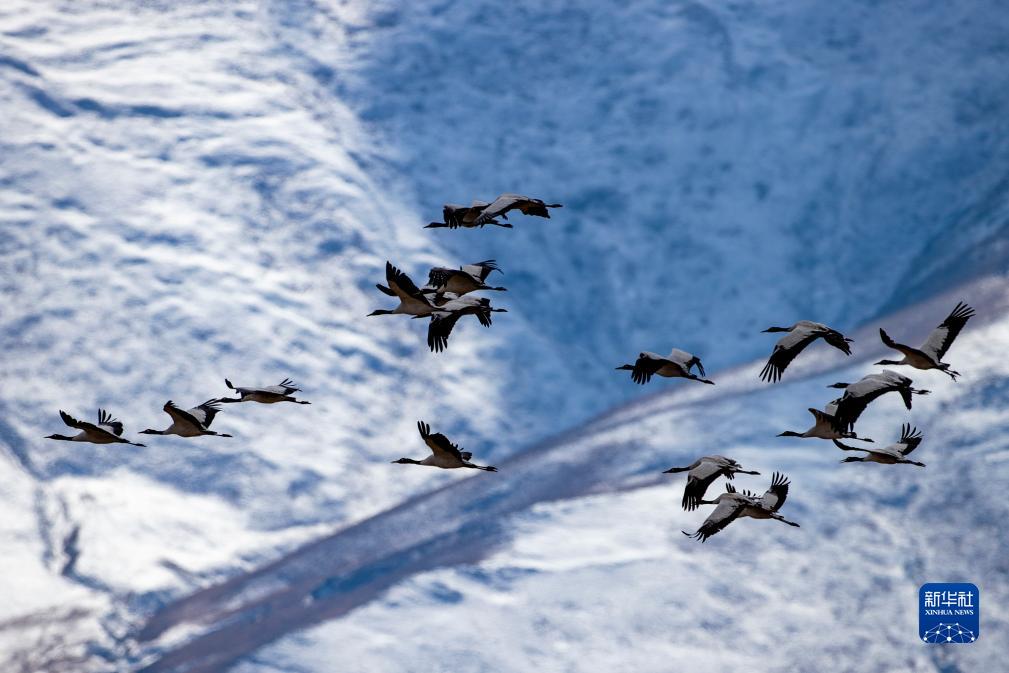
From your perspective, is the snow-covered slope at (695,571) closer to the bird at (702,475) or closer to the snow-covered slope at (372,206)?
the snow-covered slope at (372,206)

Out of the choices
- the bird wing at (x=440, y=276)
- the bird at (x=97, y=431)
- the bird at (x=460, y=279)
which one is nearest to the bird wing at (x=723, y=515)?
the bird at (x=460, y=279)

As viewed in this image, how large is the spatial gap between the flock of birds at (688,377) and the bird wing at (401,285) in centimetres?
2

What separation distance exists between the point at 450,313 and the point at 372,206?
6879 cm

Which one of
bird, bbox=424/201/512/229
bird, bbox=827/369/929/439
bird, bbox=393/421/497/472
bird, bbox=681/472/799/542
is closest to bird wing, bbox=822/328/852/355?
bird, bbox=827/369/929/439

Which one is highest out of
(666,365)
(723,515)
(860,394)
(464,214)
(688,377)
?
(464,214)

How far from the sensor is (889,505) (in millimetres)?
73438

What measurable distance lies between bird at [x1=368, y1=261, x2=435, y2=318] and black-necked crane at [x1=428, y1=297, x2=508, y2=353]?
0.26 metres

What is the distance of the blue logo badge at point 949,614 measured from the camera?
221ft

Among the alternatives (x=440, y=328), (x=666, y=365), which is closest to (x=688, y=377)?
(x=666, y=365)

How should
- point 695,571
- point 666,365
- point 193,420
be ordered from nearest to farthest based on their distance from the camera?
point 666,365, point 193,420, point 695,571

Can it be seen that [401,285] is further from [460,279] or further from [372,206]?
[372,206]

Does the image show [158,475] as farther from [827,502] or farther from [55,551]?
[827,502]

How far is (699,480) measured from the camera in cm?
3219

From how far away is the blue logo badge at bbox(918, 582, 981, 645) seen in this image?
67250 millimetres
